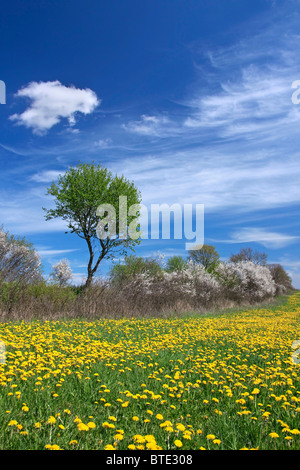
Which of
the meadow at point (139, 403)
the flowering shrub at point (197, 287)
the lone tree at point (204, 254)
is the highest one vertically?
the lone tree at point (204, 254)

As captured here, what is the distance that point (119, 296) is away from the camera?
18.6 meters

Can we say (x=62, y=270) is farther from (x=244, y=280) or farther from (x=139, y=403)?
(x=139, y=403)

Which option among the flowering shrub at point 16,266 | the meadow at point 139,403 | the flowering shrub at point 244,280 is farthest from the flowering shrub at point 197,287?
the meadow at point 139,403

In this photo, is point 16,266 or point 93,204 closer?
point 16,266

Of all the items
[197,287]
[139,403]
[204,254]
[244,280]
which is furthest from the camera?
[204,254]

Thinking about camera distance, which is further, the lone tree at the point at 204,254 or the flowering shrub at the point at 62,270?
the lone tree at the point at 204,254

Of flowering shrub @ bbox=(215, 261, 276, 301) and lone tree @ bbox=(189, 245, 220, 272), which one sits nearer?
flowering shrub @ bbox=(215, 261, 276, 301)

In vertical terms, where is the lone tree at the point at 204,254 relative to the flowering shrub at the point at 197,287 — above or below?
above

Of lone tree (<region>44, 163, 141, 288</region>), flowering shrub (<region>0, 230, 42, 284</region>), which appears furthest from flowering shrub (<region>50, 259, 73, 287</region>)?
flowering shrub (<region>0, 230, 42, 284</region>)

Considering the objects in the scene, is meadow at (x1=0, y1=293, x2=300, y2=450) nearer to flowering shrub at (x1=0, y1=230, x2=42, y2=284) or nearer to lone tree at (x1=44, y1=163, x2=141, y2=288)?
flowering shrub at (x1=0, y1=230, x2=42, y2=284)

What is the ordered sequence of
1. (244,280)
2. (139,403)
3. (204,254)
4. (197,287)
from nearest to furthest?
(139,403)
(197,287)
(244,280)
(204,254)

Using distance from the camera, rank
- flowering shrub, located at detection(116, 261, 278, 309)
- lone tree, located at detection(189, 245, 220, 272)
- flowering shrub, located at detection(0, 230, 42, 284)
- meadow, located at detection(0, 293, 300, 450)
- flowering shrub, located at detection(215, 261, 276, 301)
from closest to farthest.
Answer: meadow, located at detection(0, 293, 300, 450) < flowering shrub, located at detection(0, 230, 42, 284) < flowering shrub, located at detection(116, 261, 278, 309) < flowering shrub, located at detection(215, 261, 276, 301) < lone tree, located at detection(189, 245, 220, 272)

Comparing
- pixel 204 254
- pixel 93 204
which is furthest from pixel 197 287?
pixel 204 254

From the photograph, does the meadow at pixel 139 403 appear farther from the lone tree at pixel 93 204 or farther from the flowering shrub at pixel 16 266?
the lone tree at pixel 93 204
